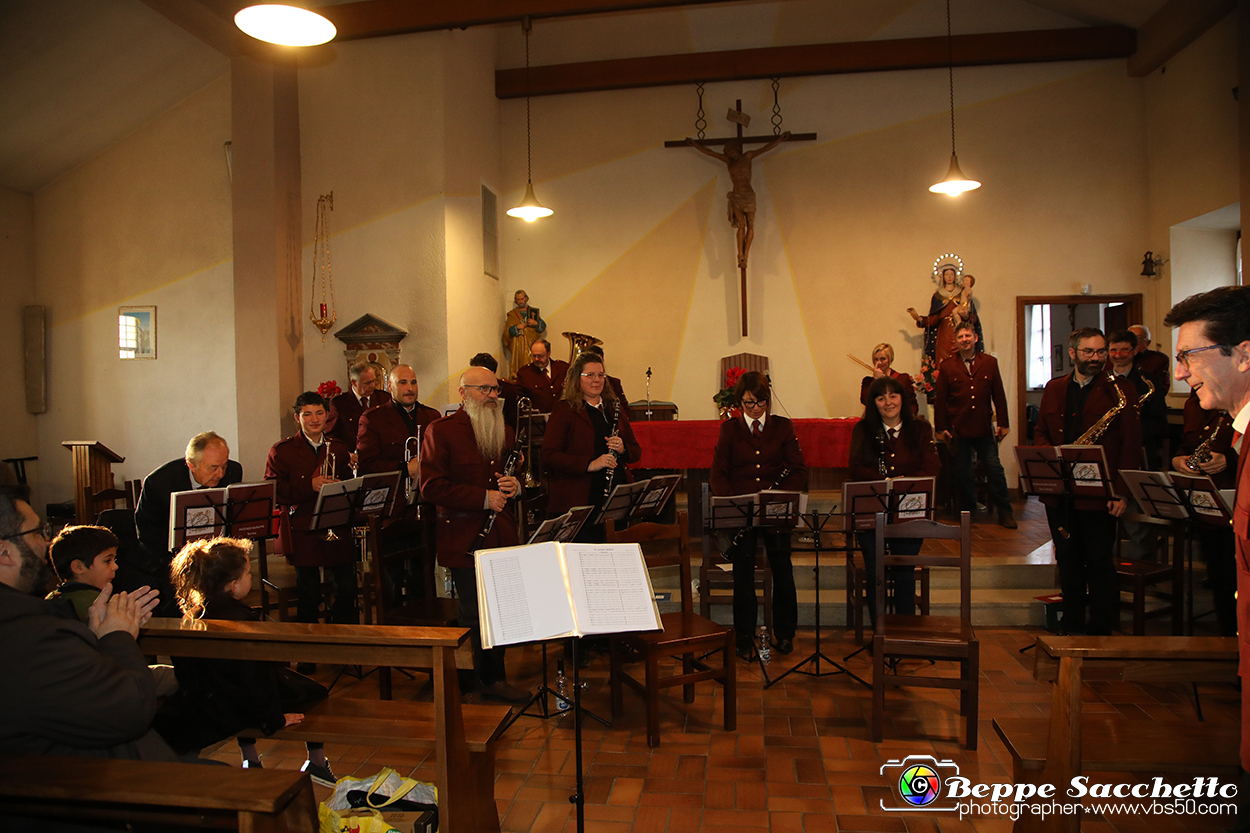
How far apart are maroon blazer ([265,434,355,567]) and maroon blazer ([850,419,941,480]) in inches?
112

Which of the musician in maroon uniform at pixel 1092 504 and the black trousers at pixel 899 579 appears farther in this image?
the musician in maroon uniform at pixel 1092 504

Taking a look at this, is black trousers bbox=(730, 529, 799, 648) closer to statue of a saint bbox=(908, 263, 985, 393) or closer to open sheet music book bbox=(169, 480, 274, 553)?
open sheet music book bbox=(169, 480, 274, 553)

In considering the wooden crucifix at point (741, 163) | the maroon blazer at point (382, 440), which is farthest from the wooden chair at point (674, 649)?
the wooden crucifix at point (741, 163)

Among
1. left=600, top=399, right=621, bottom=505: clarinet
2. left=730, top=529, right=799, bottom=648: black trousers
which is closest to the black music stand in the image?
left=730, top=529, right=799, bottom=648: black trousers

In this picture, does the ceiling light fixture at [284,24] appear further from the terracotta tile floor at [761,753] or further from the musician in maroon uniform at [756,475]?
the terracotta tile floor at [761,753]

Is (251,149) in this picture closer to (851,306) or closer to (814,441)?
(814,441)

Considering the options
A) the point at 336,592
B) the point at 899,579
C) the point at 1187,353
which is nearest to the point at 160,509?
the point at 336,592

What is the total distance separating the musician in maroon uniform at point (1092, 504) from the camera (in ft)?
14.8

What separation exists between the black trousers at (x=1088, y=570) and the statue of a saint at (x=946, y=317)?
3897 mm

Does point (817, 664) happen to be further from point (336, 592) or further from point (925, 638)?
point (336, 592)

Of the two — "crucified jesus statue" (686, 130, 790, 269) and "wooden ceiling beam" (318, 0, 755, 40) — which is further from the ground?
"wooden ceiling beam" (318, 0, 755, 40)

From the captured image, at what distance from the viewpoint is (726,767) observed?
3320 millimetres

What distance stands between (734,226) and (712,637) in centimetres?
659

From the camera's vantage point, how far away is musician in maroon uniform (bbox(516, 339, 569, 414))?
286 inches
